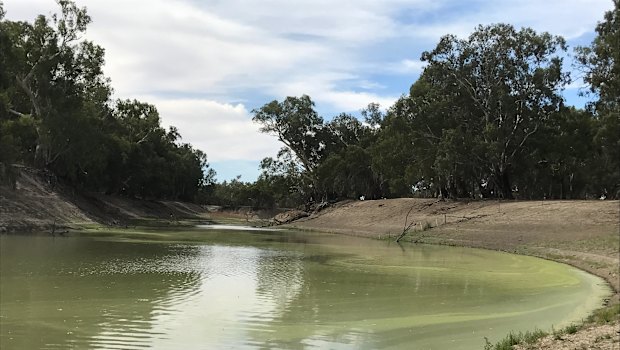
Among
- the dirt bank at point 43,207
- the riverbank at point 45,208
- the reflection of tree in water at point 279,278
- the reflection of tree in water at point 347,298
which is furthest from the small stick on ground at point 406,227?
the dirt bank at point 43,207

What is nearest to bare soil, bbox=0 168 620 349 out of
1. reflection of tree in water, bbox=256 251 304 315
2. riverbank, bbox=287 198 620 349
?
riverbank, bbox=287 198 620 349

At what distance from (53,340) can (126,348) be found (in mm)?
1554

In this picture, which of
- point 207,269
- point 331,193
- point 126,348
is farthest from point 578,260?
point 331,193

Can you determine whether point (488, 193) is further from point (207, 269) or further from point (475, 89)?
point (207, 269)

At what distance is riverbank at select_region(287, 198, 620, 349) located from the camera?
20.3 meters

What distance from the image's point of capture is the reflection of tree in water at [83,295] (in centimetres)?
1057

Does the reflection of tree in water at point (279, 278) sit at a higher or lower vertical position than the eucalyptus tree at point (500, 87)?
lower

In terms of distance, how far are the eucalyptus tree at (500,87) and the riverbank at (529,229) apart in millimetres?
5813

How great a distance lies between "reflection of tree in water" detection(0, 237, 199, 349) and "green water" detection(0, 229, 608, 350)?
3 centimetres

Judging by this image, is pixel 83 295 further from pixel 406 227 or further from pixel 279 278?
pixel 406 227

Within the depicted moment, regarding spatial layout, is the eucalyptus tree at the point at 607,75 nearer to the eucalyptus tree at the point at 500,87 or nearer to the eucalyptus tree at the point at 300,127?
the eucalyptus tree at the point at 500,87

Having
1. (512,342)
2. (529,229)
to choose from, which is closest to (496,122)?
(529,229)

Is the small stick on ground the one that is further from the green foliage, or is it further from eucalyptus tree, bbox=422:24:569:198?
the green foliage

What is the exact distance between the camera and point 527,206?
39.8m
